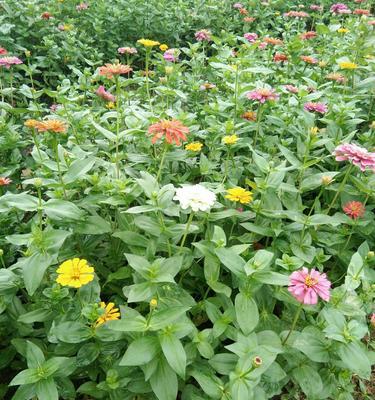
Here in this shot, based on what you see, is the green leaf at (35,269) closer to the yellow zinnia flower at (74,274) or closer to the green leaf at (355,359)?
the yellow zinnia flower at (74,274)

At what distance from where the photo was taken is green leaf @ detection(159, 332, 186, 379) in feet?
3.90

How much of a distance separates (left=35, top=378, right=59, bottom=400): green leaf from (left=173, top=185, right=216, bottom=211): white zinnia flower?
649 millimetres

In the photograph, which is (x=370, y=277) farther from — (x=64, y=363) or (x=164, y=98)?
(x=164, y=98)

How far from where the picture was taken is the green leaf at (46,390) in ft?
4.02

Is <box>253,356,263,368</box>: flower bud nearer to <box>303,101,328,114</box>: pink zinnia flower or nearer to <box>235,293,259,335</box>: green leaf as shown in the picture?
<box>235,293,259,335</box>: green leaf

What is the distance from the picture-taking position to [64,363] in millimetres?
1312

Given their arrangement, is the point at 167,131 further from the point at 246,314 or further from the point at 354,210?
the point at 354,210

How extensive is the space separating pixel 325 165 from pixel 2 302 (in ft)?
5.61

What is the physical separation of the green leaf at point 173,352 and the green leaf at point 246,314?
0.22m

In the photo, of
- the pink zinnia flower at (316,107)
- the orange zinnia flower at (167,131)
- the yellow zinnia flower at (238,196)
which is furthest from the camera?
the pink zinnia flower at (316,107)

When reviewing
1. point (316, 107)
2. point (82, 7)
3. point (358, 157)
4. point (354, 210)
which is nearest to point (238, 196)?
point (358, 157)

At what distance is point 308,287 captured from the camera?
125cm

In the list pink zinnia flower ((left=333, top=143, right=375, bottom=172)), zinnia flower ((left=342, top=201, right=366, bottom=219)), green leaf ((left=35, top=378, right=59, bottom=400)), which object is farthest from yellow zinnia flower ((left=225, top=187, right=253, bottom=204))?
green leaf ((left=35, top=378, right=59, bottom=400))

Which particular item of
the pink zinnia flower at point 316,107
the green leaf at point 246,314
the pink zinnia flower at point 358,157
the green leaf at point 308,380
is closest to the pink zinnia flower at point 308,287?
the green leaf at point 246,314
